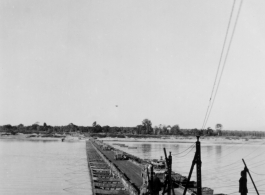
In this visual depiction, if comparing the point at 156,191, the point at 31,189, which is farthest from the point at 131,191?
the point at 31,189

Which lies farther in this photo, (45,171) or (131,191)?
(45,171)

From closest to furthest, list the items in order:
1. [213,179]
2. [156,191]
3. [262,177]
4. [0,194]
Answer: [156,191] < [0,194] < [213,179] < [262,177]

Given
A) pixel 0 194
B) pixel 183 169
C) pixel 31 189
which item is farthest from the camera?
pixel 183 169

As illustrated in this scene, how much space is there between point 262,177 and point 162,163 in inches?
610

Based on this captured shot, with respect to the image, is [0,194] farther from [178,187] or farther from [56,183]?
[178,187]

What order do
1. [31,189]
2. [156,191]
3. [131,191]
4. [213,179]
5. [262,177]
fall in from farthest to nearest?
[262,177], [213,179], [31,189], [131,191], [156,191]

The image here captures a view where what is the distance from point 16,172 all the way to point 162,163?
790 inches

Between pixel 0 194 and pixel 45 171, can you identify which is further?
pixel 45 171

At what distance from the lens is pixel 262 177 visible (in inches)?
1700

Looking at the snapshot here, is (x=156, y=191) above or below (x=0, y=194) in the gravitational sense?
above

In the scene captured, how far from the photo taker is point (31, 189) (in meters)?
31.7

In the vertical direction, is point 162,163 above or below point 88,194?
above

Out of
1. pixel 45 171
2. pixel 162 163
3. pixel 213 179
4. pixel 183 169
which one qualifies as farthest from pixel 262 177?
pixel 45 171

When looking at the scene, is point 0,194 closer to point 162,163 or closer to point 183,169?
point 162,163
